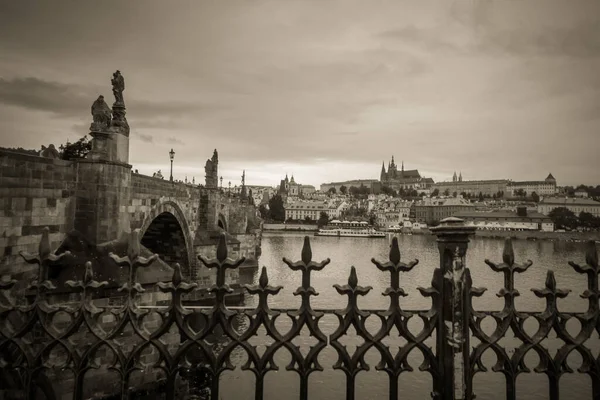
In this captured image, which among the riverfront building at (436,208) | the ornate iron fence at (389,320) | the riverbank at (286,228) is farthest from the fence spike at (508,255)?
the riverfront building at (436,208)

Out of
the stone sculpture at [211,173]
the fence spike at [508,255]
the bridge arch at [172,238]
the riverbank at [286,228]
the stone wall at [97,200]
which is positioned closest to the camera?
the fence spike at [508,255]

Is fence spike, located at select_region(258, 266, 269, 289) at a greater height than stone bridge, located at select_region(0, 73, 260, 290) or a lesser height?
lesser

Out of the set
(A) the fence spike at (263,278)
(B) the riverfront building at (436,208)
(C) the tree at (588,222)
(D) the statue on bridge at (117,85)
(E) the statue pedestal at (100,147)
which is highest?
(B) the riverfront building at (436,208)

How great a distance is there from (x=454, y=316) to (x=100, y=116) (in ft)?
34.5

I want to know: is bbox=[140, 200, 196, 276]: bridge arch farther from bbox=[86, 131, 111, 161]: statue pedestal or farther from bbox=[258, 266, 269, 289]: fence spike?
bbox=[258, 266, 269, 289]: fence spike

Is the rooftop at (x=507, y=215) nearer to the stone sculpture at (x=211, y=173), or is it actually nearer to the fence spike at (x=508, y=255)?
the stone sculpture at (x=211, y=173)

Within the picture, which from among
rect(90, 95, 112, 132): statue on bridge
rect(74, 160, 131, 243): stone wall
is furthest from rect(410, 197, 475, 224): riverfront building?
rect(90, 95, 112, 132): statue on bridge

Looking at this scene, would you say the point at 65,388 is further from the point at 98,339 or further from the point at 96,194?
the point at 98,339

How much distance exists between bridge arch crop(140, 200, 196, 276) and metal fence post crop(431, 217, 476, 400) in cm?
1899

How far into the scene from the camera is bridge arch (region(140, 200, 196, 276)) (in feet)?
74.5

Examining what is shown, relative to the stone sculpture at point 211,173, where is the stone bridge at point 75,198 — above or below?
below

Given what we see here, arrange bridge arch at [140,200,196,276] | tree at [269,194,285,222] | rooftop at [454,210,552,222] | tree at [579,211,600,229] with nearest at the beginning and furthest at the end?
bridge arch at [140,200,196,276], rooftop at [454,210,552,222], tree at [579,211,600,229], tree at [269,194,285,222]

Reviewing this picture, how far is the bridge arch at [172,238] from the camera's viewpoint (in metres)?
22.7

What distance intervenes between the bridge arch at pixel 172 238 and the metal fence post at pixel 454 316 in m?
19.0
